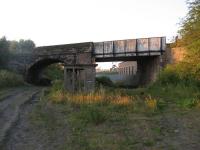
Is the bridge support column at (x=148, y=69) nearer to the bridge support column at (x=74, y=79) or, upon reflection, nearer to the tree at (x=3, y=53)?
the bridge support column at (x=74, y=79)

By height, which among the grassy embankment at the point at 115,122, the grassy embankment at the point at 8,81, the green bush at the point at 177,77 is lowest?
the grassy embankment at the point at 8,81

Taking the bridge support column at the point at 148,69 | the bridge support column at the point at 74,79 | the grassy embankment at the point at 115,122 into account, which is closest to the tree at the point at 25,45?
the bridge support column at the point at 148,69

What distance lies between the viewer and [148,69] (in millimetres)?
40406

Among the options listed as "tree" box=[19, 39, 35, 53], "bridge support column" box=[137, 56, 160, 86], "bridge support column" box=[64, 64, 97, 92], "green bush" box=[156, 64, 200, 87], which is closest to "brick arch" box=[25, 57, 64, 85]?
"bridge support column" box=[137, 56, 160, 86]

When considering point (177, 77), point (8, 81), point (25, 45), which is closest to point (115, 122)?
point (177, 77)

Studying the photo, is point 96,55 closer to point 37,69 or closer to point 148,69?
point 148,69

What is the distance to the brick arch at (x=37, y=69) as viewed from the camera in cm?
4672

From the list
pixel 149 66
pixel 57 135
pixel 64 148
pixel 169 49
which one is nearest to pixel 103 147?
pixel 64 148

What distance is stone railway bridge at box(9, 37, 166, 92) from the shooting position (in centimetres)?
3538

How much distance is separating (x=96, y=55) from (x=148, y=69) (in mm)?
6115

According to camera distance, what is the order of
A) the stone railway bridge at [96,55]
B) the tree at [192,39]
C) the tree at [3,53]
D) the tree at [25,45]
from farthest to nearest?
the tree at [25,45] → the tree at [3,53] → the stone railway bridge at [96,55] → the tree at [192,39]

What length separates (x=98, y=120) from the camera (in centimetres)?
1284

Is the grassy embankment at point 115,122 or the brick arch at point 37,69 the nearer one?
the grassy embankment at point 115,122

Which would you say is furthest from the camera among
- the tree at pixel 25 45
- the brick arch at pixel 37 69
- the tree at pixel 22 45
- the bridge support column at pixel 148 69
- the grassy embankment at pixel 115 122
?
the tree at pixel 25 45
